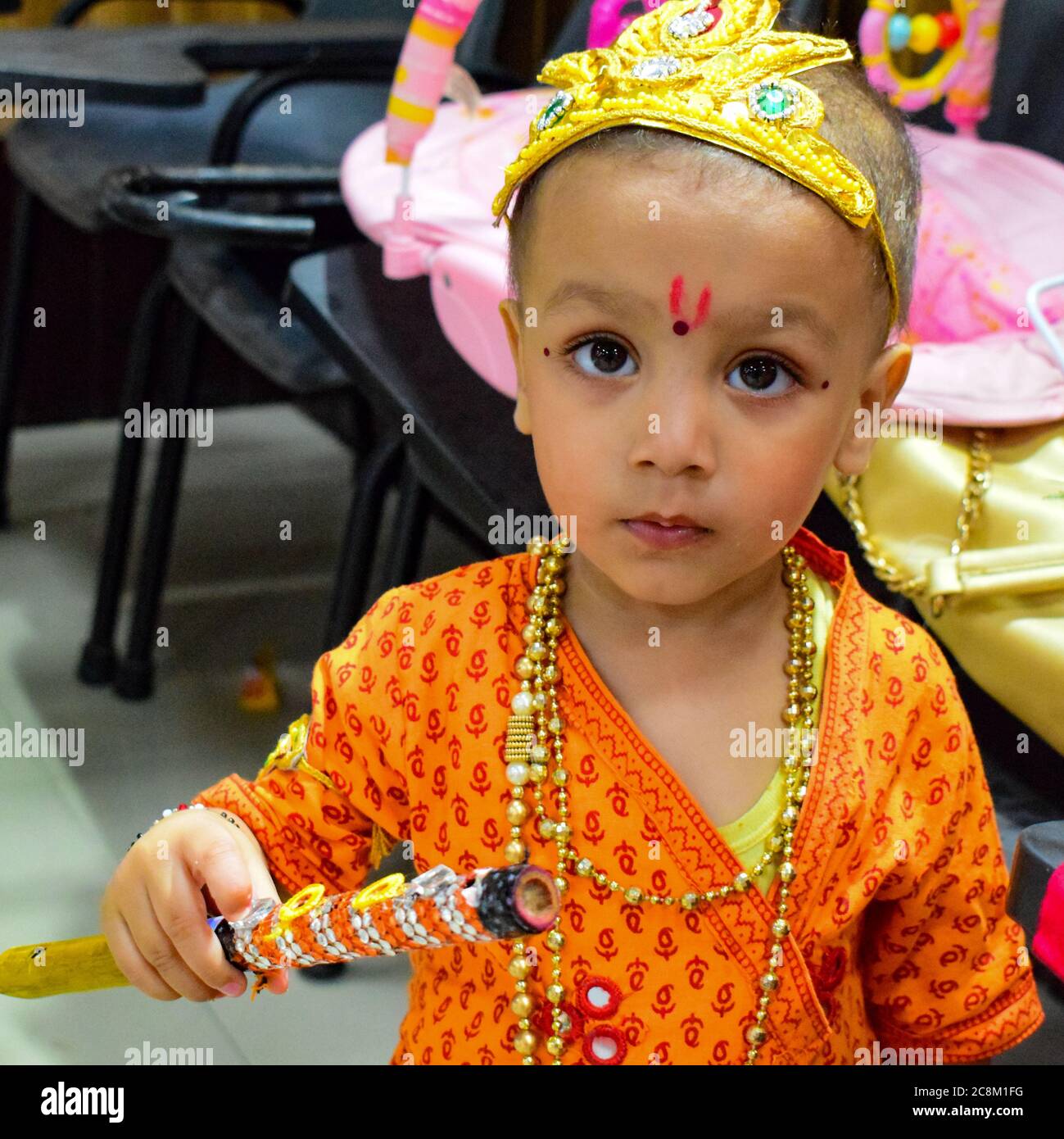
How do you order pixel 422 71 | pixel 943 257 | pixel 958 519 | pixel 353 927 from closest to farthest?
1. pixel 353 927
2. pixel 958 519
3. pixel 943 257
4. pixel 422 71

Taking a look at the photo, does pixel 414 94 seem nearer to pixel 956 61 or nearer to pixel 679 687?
pixel 956 61

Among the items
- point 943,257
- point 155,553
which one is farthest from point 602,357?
point 155,553

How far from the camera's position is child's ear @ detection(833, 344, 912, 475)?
72 centimetres

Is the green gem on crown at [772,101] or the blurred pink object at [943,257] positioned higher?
the green gem on crown at [772,101]

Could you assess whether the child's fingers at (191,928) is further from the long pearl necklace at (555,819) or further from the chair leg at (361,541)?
the chair leg at (361,541)

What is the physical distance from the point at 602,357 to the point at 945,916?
0.33 m

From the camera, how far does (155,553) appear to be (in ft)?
5.93

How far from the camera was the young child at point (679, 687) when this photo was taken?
65cm

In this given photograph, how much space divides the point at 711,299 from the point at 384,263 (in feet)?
2.49

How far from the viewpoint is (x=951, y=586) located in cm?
94

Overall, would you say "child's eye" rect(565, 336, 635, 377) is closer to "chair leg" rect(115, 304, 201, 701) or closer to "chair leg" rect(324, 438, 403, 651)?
"chair leg" rect(324, 438, 403, 651)

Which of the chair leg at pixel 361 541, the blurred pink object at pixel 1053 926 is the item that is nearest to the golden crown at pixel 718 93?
the blurred pink object at pixel 1053 926

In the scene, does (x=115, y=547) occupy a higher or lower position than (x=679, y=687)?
lower

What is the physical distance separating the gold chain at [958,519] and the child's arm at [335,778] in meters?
0.35
